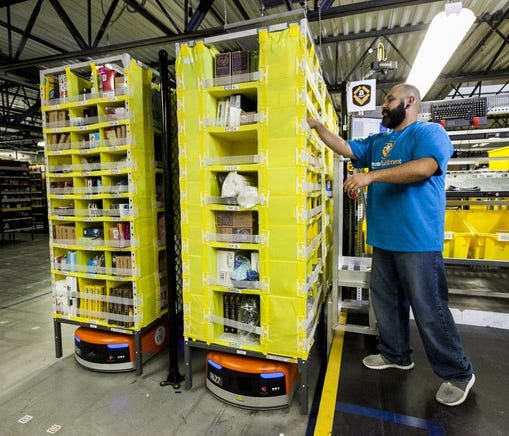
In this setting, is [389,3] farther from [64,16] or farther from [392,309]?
[64,16]

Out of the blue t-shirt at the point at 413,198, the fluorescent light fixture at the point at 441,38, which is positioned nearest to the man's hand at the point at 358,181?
the blue t-shirt at the point at 413,198

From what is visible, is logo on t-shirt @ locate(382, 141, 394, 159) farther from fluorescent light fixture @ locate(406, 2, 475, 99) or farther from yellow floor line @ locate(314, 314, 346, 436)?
yellow floor line @ locate(314, 314, 346, 436)

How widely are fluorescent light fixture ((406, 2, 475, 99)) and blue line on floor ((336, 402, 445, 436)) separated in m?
3.01

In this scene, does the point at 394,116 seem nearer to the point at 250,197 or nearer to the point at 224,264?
the point at 250,197

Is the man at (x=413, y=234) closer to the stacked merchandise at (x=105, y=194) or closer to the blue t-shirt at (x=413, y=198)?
the blue t-shirt at (x=413, y=198)

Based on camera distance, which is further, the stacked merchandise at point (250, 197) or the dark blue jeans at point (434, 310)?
the stacked merchandise at point (250, 197)

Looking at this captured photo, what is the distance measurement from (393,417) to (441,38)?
3210 millimetres

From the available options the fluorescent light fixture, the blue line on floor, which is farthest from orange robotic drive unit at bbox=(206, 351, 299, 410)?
the fluorescent light fixture

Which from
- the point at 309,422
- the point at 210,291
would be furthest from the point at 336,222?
the point at 309,422

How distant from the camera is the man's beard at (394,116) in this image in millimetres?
2229

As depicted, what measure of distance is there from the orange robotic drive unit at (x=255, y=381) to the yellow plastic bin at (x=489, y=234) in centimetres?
271

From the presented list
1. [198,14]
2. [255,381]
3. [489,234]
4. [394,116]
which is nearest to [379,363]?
[255,381]

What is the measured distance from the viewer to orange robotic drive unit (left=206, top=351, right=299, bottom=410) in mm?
2406

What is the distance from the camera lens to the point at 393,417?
1913 mm
